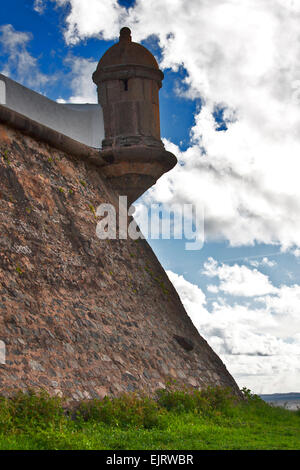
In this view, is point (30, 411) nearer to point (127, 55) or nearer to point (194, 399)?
point (194, 399)

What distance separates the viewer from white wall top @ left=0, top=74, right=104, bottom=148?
12305 mm

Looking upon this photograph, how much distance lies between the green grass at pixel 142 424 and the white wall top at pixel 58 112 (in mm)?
6507

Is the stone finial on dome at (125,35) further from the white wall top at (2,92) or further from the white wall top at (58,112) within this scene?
the white wall top at (2,92)

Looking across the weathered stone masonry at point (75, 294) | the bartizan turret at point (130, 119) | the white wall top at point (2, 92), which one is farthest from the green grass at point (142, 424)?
the white wall top at point (2, 92)

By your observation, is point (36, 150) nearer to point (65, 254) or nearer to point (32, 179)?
point (32, 179)

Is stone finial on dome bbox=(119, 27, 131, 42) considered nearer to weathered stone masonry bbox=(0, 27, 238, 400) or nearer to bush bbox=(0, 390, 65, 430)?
weathered stone masonry bbox=(0, 27, 238, 400)

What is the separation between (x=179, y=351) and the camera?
475 inches

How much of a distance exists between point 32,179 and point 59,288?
2391 millimetres

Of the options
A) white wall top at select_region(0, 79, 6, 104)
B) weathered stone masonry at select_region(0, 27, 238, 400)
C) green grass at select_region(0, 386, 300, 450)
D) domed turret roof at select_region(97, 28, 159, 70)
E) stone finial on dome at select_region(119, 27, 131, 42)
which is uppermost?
stone finial on dome at select_region(119, 27, 131, 42)

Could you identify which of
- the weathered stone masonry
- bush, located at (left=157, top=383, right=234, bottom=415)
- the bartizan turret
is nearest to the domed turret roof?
the bartizan turret

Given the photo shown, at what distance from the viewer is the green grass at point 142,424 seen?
6.71 metres

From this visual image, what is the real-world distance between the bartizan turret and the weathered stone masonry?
22.1 inches

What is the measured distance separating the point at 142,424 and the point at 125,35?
10.3 m
